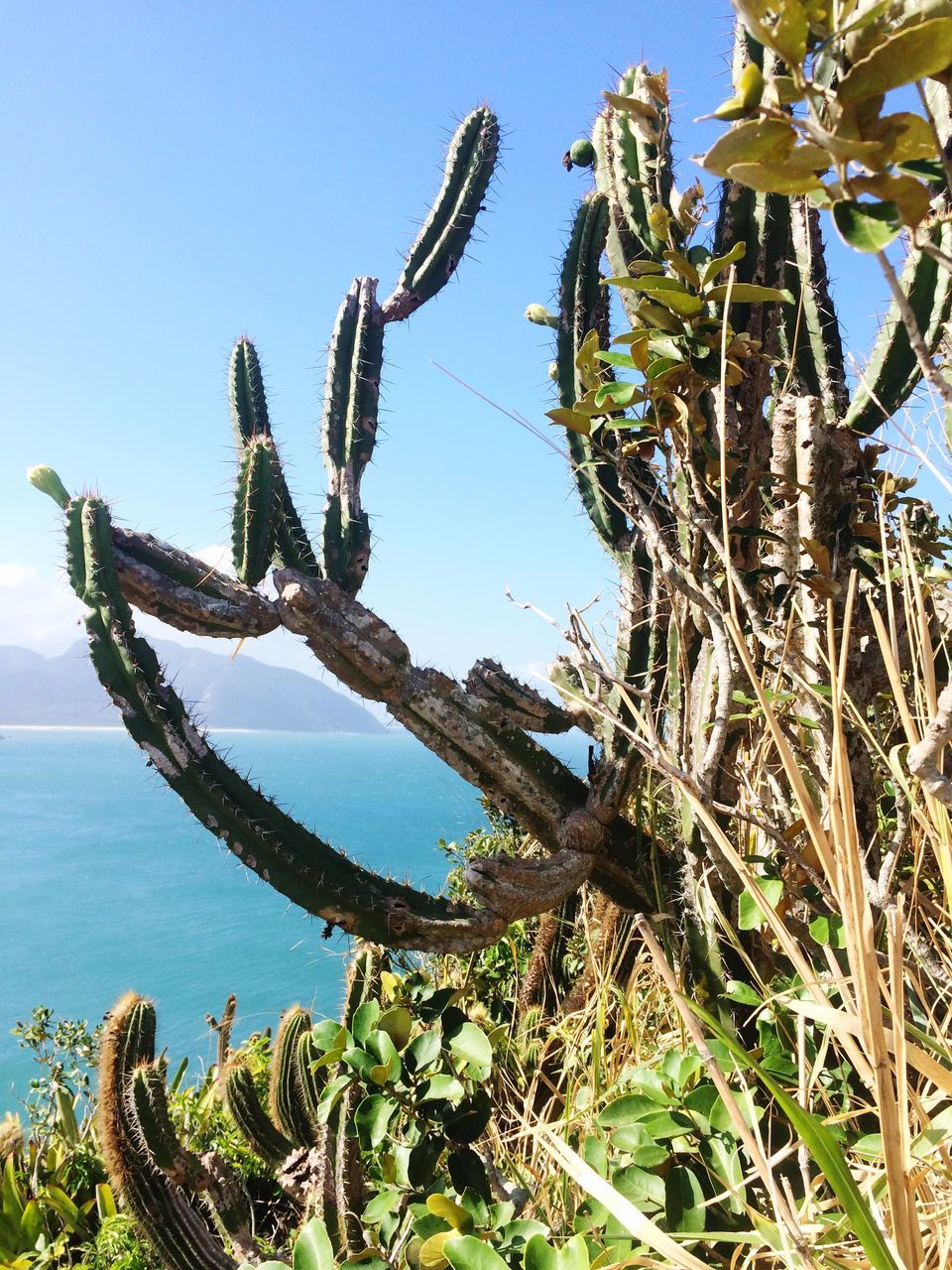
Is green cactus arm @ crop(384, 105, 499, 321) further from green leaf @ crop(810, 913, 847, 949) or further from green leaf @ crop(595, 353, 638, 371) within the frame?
green leaf @ crop(810, 913, 847, 949)

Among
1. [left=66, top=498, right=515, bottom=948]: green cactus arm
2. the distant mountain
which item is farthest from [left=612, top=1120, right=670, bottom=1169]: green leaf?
the distant mountain

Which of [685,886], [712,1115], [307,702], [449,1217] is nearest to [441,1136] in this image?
[449,1217]

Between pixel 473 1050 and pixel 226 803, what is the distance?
89 centimetres

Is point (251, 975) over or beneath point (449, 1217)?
beneath

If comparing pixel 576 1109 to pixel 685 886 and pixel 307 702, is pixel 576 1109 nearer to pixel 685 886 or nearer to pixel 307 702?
pixel 685 886

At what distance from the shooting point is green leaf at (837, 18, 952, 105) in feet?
1.06

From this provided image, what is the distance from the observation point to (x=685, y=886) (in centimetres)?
122

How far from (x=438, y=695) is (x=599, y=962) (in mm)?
773

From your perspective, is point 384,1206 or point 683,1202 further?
point 384,1206

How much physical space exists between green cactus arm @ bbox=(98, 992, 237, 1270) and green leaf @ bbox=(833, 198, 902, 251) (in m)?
2.12

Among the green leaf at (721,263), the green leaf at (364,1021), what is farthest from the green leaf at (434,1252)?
the green leaf at (721,263)

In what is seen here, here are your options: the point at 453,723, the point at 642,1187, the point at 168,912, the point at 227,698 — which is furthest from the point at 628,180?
the point at 227,698

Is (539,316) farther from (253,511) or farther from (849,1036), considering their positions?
(849,1036)

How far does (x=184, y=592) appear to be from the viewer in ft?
5.76
